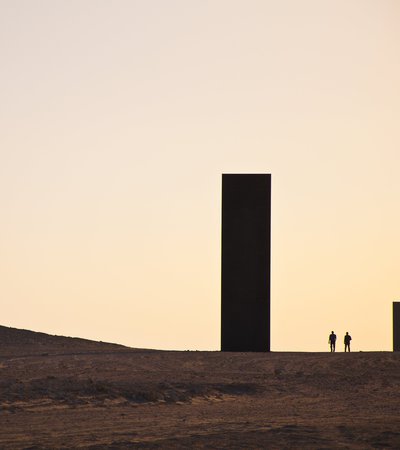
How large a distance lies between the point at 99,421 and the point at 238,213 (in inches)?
456

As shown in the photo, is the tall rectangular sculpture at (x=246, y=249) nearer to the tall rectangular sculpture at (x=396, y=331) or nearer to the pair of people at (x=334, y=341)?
the pair of people at (x=334, y=341)

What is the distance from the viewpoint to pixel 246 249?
31.1m

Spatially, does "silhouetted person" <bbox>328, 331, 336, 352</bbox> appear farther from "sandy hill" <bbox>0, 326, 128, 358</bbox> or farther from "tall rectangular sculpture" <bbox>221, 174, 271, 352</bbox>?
"tall rectangular sculpture" <bbox>221, 174, 271, 352</bbox>

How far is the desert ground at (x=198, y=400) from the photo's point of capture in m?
18.0

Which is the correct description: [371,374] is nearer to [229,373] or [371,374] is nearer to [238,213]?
[229,373]

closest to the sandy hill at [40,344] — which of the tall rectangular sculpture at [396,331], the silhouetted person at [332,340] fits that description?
the silhouetted person at [332,340]

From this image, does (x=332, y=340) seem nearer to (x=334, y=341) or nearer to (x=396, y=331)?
(x=334, y=341)

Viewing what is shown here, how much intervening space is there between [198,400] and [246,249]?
7884 mm

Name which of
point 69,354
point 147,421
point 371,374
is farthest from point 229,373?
point 147,421

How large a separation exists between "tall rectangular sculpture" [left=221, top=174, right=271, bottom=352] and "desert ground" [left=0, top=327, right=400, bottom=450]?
1325 mm

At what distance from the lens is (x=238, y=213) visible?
31.2 meters

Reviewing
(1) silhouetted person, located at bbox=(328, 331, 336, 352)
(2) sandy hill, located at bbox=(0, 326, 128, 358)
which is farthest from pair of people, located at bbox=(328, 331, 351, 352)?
(2) sandy hill, located at bbox=(0, 326, 128, 358)

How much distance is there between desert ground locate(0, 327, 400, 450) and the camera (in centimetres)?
1800

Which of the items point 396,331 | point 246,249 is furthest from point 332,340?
point 246,249
